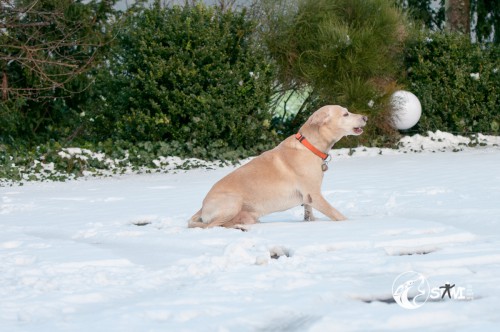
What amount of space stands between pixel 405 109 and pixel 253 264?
951cm

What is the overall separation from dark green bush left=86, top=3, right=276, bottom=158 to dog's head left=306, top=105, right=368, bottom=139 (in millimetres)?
5554

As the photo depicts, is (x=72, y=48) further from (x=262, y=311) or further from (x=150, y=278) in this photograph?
(x=262, y=311)

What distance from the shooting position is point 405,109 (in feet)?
A: 45.4

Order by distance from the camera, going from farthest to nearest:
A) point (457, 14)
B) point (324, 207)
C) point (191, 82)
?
point (457, 14)
point (191, 82)
point (324, 207)

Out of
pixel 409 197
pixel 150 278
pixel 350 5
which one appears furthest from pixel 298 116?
pixel 150 278

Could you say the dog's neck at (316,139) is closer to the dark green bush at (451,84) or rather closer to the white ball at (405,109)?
the white ball at (405,109)

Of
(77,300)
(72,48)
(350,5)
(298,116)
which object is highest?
(350,5)

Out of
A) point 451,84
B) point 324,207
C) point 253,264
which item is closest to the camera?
point 253,264

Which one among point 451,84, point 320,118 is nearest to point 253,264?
point 320,118

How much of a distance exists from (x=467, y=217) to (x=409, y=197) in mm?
1428

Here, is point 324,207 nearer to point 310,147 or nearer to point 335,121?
point 310,147

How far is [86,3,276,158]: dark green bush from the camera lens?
40.3 ft

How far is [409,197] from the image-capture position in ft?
26.0

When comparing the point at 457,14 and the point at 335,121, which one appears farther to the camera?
the point at 457,14
